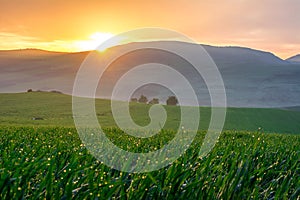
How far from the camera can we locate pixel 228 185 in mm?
3146

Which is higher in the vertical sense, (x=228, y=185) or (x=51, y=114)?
(x=228, y=185)

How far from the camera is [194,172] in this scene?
3.48 meters

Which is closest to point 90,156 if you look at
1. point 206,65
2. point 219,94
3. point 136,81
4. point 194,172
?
point 194,172

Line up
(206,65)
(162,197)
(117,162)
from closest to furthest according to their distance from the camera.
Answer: (162,197), (117,162), (206,65)

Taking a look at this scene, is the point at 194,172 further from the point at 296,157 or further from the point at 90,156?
the point at 296,157

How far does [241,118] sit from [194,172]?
4504 cm

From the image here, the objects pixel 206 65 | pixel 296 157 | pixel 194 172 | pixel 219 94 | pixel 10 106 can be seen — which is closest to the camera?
pixel 194 172

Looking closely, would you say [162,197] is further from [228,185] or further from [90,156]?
[90,156]

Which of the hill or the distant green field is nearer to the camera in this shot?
the distant green field

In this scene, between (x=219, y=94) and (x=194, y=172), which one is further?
(x=219, y=94)

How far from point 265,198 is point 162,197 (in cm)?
82

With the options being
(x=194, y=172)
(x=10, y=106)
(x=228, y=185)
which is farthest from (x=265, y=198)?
(x=10, y=106)

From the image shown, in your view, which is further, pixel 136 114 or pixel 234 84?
pixel 234 84

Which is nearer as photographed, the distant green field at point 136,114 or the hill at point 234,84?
the distant green field at point 136,114
